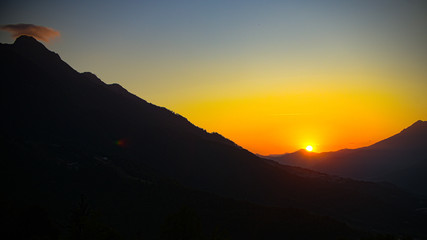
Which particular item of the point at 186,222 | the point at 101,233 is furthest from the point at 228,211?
the point at 101,233

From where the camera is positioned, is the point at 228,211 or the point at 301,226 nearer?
the point at 301,226

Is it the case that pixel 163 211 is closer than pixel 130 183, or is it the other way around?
pixel 163 211

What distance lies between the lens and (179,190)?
16862cm

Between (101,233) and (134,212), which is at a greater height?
(101,233)

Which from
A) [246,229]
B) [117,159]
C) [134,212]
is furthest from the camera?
[117,159]

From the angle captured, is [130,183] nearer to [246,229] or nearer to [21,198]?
[21,198]

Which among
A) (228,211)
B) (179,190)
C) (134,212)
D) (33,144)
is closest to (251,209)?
(228,211)

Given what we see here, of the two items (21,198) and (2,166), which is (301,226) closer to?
(21,198)

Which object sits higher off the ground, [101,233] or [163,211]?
[101,233]

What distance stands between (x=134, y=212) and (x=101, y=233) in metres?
84.3

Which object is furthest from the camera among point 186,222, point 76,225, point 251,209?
point 251,209

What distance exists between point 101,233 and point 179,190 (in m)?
110

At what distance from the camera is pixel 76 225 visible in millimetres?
57438

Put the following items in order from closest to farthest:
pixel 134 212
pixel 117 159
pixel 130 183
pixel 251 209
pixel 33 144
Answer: pixel 134 212 < pixel 251 209 < pixel 130 183 < pixel 33 144 < pixel 117 159
